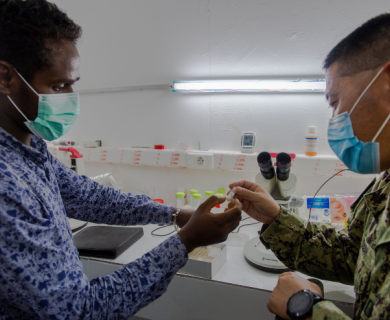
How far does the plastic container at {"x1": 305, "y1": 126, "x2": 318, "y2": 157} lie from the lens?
5.53ft

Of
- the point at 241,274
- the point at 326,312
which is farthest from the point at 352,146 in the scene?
the point at 241,274

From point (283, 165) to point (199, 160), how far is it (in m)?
0.76

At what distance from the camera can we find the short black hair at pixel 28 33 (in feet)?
2.43

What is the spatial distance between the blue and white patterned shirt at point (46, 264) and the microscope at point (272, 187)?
0.56m

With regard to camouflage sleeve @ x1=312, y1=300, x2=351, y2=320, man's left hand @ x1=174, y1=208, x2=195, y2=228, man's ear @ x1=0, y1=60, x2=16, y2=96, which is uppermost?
man's ear @ x1=0, y1=60, x2=16, y2=96

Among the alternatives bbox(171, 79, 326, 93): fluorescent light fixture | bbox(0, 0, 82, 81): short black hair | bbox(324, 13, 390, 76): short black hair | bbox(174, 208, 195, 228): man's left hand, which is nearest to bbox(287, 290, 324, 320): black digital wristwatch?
bbox(174, 208, 195, 228): man's left hand

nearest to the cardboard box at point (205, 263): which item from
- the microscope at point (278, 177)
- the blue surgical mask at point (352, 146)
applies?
the microscope at point (278, 177)

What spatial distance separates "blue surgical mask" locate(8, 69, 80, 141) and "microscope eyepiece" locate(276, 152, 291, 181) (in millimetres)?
917

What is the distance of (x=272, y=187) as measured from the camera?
1.35m

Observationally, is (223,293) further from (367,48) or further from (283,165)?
(367,48)

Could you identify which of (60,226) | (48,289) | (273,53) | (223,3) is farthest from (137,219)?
(223,3)

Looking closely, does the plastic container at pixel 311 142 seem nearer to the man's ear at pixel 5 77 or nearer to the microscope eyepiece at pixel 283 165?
the microscope eyepiece at pixel 283 165

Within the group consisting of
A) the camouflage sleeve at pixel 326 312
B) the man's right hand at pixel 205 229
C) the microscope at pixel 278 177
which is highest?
the microscope at pixel 278 177

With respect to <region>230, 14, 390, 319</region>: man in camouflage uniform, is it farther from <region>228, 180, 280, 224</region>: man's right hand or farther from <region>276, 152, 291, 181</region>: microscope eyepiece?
<region>276, 152, 291, 181</region>: microscope eyepiece
